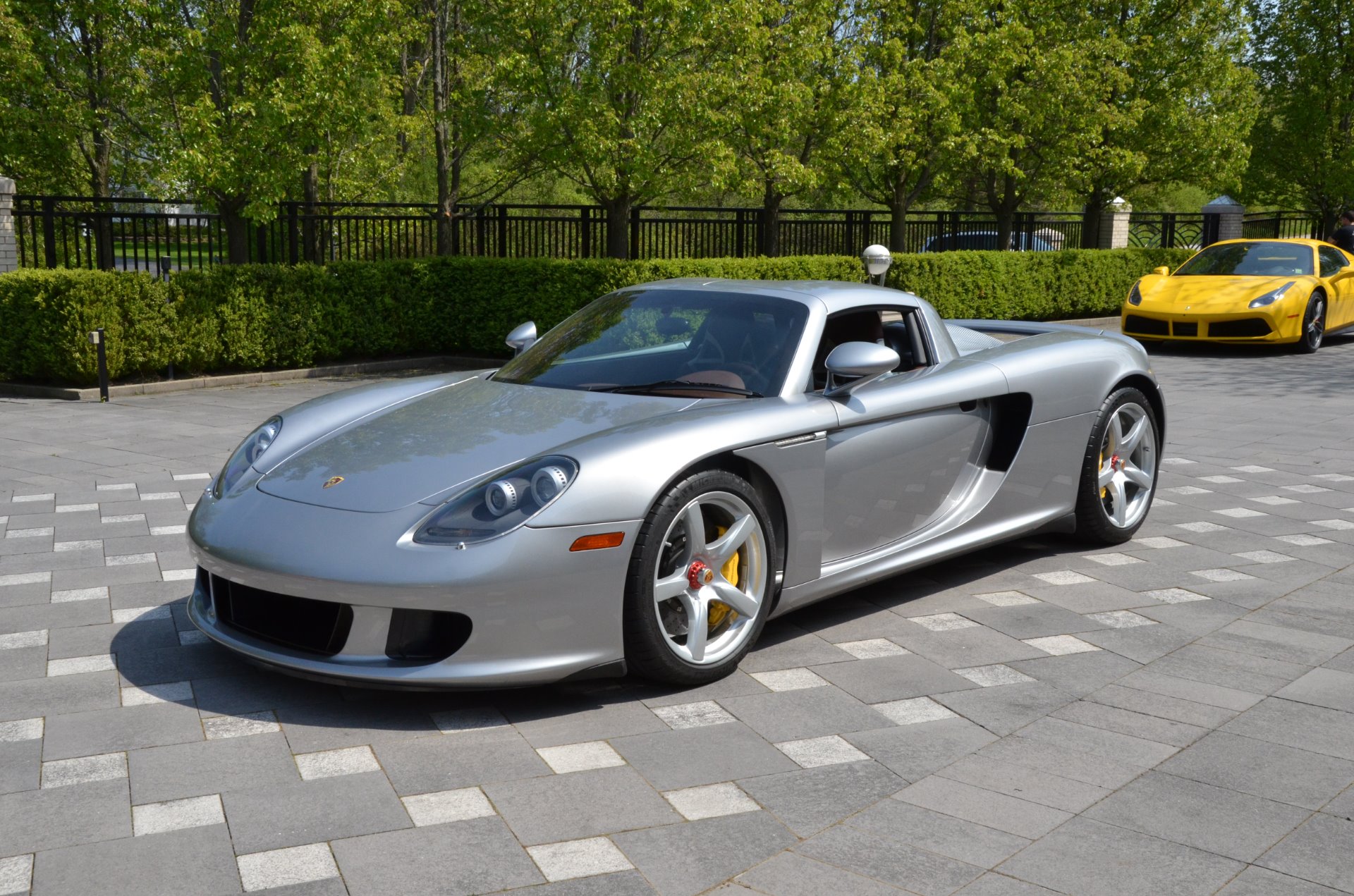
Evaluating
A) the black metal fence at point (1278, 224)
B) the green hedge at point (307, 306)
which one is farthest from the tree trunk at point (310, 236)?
the black metal fence at point (1278, 224)

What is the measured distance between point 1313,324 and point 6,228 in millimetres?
14935

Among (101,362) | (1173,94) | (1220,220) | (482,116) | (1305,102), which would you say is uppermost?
(1305,102)

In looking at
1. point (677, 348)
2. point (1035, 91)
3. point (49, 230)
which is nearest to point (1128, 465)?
point (677, 348)

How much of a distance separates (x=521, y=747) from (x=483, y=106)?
479 inches

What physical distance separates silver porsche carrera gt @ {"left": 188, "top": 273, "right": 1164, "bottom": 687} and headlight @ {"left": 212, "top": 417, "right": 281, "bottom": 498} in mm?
14

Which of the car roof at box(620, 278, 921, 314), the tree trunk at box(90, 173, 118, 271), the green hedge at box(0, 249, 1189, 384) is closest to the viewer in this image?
the car roof at box(620, 278, 921, 314)

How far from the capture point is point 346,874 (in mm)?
2902

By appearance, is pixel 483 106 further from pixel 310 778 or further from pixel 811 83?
pixel 310 778

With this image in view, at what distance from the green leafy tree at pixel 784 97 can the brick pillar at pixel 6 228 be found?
7.52m

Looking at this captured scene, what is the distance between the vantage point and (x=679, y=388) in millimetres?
4723

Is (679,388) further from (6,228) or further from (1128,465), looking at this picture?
(6,228)

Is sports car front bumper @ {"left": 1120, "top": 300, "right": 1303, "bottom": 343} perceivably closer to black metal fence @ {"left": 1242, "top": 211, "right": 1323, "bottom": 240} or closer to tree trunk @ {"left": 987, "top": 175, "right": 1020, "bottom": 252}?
tree trunk @ {"left": 987, "top": 175, "right": 1020, "bottom": 252}

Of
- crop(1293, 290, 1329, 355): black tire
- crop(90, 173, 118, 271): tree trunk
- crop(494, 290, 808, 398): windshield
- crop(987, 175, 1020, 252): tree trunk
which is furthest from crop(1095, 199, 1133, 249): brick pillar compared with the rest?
crop(494, 290, 808, 398): windshield

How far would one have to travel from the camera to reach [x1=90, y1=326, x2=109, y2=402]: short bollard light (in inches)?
442
